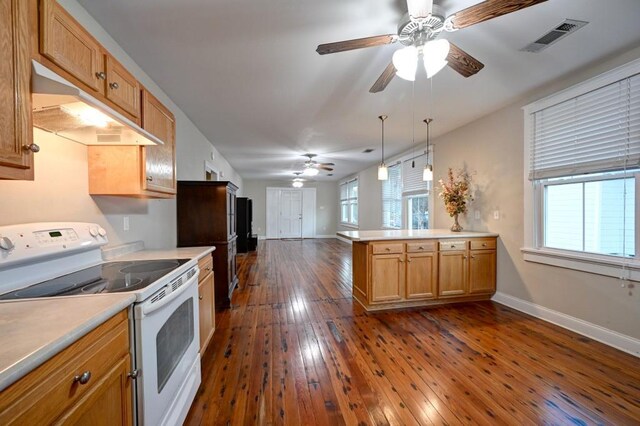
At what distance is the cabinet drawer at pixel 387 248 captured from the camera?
10.3 feet

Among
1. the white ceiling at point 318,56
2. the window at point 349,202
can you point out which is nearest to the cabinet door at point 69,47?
the white ceiling at point 318,56

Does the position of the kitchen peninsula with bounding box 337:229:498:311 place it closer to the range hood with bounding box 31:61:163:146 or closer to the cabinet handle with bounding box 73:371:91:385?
the range hood with bounding box 31:61:163:146

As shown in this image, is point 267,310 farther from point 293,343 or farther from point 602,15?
point 602,15

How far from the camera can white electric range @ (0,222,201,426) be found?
3.61 feet

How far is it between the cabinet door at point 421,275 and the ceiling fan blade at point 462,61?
204cm

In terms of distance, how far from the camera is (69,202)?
1.56 metres

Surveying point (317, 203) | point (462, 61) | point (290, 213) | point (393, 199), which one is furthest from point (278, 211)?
point (462, 61)

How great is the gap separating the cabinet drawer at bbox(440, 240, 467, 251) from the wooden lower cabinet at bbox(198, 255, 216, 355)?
8.75 feet

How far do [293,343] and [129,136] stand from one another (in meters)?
2.05

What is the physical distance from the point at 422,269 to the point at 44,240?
330cm

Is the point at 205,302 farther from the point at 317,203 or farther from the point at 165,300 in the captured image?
the point at 317,203

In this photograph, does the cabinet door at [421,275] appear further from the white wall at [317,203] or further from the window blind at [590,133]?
the white wall at [317,203]

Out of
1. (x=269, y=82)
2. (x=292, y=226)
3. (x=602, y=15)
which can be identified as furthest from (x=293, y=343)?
(x=292, y=226)

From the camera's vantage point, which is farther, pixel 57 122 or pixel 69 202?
pixel 69 202
